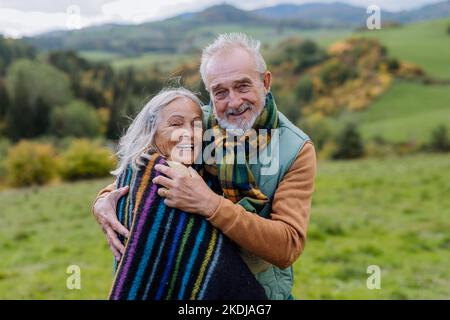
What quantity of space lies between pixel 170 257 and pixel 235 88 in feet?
2.84

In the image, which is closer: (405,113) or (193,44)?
(405,113)

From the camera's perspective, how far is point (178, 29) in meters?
140

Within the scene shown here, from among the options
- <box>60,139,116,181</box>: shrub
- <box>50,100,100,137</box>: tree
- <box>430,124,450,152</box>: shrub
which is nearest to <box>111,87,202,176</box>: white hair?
<box>60,139,116,181</box>: shrub

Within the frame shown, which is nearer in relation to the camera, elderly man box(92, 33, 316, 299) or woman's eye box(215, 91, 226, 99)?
elderly man box(92, 33, 316, 299)

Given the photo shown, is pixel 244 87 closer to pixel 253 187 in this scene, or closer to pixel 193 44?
pixel 253 187

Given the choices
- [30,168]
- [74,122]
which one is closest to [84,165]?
[30,168]

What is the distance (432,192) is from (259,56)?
1382 cm

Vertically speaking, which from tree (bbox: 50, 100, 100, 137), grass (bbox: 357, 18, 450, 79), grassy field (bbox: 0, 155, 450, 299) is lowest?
tree (bbox: 50, 100, 100, 137)

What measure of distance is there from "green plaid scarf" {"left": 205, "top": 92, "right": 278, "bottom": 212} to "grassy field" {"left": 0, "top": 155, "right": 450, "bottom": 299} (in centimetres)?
522

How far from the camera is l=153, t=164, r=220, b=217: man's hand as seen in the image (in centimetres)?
234

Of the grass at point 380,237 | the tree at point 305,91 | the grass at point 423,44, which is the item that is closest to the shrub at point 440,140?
the grass at point 380,237

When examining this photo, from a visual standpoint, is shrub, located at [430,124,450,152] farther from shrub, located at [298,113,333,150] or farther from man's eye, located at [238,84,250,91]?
man's eye, located at [238,84,250,91]

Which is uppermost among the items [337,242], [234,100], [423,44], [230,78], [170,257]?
[230,78]

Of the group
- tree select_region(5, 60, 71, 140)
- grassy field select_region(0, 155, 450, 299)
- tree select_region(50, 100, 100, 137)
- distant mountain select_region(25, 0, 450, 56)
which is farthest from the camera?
distant mountain select_region(25, 0, 450, 56)
